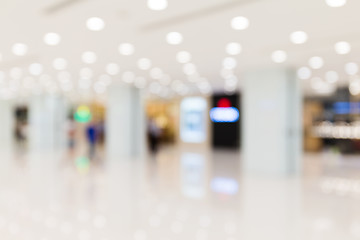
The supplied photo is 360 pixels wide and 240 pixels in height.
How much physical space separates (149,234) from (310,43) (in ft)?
17.7

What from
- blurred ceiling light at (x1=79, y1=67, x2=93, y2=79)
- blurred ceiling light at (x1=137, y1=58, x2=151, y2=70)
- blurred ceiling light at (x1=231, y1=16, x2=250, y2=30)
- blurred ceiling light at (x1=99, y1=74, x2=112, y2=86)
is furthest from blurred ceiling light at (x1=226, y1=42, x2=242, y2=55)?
blurred ceiling light at (x1=99, y1=74, x2=112, y2=86)

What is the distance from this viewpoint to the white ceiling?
525cm

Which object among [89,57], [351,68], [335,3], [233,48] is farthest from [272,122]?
[335,3]

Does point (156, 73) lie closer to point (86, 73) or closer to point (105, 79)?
point (86, 73)

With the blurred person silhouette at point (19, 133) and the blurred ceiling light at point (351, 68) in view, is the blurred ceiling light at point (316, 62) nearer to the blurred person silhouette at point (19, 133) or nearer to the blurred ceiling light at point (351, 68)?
the blurred ceiling light at point (351, 68)

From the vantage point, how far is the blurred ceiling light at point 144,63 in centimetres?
991

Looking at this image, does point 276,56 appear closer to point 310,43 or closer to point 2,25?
point 310,43

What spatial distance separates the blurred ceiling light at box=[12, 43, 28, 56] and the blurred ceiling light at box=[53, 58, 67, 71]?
3.51 feet

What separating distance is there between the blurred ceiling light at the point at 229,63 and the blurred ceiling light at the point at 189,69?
101 cm

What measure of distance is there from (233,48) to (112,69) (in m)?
4.99

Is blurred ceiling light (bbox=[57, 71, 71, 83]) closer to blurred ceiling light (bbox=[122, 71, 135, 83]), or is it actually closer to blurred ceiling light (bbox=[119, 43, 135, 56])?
blurred ceiling light (bbox=[122, 71, 135, 83])

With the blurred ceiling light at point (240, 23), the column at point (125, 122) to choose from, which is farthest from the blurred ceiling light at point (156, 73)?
the blurred ceiling light at point (240, 23)

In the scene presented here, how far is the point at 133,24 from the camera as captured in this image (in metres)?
6.26

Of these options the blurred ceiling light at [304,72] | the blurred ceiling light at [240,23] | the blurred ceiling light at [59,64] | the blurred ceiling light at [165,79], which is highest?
the blurred ceiling light at [59,64]
